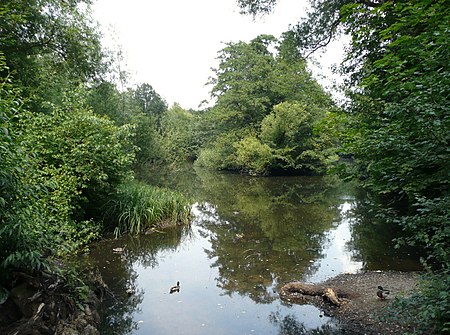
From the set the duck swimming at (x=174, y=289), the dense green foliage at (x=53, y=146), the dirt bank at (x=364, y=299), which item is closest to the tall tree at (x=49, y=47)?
the dense green foliage at (x=53, y=146)

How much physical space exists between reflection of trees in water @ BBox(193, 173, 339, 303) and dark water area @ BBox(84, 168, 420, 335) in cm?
3

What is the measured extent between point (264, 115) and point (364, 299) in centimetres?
2365

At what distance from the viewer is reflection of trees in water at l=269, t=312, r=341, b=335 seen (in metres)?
4.38

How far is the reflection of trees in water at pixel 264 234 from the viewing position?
20.9 feet

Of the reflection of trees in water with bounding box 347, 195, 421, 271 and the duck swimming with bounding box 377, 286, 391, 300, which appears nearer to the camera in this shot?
the duck swimming with bounding box 377, 286, 391, 300

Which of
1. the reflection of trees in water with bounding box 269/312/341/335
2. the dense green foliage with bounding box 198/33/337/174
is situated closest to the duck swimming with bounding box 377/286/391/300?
the reflection of trees in water with bounding box 269/312/341/335

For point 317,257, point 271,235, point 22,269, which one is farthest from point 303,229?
point 22,269

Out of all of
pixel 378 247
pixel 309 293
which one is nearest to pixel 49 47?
pixel 309 293

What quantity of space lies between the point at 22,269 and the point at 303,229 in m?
8.56

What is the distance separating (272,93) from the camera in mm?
27734

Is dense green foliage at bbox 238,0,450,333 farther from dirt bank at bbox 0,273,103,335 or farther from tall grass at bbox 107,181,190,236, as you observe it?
tall grass at bbox 107,181,190,236

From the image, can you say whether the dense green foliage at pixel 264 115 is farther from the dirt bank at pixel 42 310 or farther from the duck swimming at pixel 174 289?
the dirt bank at pixel 42 310

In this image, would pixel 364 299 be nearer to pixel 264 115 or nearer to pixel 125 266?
pixel 125 266

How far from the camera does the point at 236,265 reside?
709 cm
